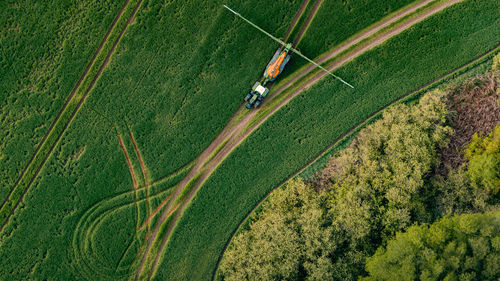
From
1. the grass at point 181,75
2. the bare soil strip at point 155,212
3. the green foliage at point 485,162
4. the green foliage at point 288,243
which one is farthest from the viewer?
the bare soil strip at point 155,212

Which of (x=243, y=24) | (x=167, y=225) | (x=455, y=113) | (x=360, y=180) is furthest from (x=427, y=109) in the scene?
(x=167, y=225)

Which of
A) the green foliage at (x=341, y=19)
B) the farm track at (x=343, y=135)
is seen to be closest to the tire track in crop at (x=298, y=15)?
the green foliage at (x=341, y=19)

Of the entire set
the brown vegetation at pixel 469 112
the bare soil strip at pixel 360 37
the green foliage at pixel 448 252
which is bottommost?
the green foliage at pixel 448 252

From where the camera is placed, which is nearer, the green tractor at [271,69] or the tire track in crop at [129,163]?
the green tractor at [271,69]

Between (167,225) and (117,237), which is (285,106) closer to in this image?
(167,225)

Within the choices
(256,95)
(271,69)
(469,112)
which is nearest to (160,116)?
(256,95)

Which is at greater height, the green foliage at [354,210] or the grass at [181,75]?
the grass at [181,75]

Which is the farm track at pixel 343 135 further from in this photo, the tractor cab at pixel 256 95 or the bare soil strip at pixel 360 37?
the tractor cab at pixel 256 95

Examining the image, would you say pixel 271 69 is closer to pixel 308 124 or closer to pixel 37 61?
pixel 308 124
